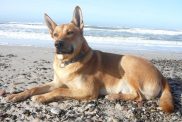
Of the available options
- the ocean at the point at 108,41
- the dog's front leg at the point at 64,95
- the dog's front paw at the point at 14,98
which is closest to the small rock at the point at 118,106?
the dog's front leg at the point at 64,95

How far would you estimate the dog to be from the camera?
274 inches

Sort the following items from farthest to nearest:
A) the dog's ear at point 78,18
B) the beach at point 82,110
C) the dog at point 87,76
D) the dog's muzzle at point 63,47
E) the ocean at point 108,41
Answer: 1. the ocean at point 108,41
2. the dog's ear at point 78,18
3. the dog at point 87,76
4. the dog's muzzle at point 63,47
5. the beach at point 82,110

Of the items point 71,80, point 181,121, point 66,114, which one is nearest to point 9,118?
point 66,114

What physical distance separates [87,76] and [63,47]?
0.80 meters

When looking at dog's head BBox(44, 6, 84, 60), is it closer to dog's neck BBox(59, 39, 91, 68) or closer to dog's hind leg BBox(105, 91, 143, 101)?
dog's neck BBox(59, 39, 91, 68)

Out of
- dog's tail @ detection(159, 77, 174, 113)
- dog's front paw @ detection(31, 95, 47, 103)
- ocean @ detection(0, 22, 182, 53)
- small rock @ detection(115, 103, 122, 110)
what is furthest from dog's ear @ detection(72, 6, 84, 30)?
ocean @ detection(0, 22, 182, 53)

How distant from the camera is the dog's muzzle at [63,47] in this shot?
22.2 feet

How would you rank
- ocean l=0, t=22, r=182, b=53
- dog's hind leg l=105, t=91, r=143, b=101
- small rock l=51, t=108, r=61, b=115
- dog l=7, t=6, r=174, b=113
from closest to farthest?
small rock l=51, t=108, r=61, b=115
dog l=7, t=6, r=174, b=113
dog's hind leg l=105, t=91, r=143, b=101
ocean l=0, t=22, r=182, b=53

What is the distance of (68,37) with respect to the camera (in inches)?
276

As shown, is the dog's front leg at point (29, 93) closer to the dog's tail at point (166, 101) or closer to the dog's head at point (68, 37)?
the dog's head at point (68, 37)

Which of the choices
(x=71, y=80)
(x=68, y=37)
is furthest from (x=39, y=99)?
(x=68, y=37)

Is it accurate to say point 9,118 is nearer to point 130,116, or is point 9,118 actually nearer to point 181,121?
point 130,116

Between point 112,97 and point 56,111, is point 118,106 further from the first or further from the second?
point 56,111

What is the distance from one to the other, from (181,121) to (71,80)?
2.26 meters
